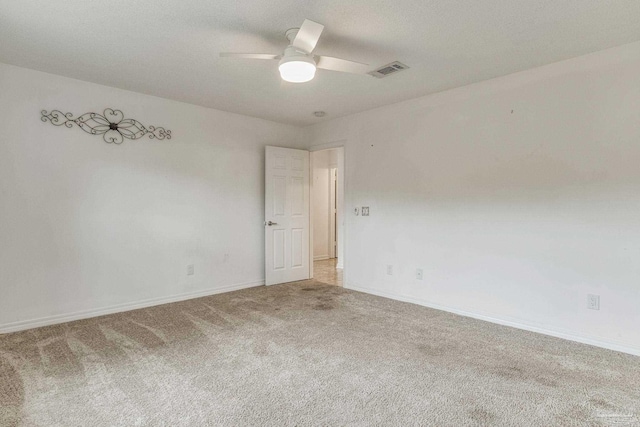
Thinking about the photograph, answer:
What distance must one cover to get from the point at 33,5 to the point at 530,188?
13.1ft

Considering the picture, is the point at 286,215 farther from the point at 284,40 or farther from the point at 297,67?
the point at 297,67

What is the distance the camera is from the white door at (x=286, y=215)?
4.94 metres

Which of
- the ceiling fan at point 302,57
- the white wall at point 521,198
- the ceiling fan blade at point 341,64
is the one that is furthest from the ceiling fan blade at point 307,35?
the white wall at point 521,198

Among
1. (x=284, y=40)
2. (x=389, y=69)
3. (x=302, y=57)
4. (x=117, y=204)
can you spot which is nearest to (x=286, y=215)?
(x=117, y=204)

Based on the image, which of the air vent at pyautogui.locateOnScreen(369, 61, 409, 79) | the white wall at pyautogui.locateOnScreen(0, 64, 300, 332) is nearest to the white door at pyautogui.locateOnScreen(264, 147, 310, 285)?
the white wall at pyautogui.locateOnScreen(0, 64, 300, 332)

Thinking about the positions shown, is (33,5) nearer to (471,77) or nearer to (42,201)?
(42,201)

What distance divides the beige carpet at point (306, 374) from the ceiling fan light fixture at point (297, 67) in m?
2.02

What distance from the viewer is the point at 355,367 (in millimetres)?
2428

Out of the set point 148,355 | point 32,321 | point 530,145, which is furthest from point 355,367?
point 32,321

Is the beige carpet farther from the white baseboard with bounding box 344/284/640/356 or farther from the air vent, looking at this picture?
the air vent

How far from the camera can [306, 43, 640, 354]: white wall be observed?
2.72 m

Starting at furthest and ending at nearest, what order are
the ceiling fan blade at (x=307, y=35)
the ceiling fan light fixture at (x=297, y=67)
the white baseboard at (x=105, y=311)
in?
the white baseboard at (x=105, y=311) → the ceiling fan light fixture at (x=297, y=67) → the ceiling fan blade at (x=307, y=35)

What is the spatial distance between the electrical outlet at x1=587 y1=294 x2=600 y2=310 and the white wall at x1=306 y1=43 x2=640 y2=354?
1.5 inches

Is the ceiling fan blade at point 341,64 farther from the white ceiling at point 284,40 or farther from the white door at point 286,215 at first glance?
the white door at point 286,215
